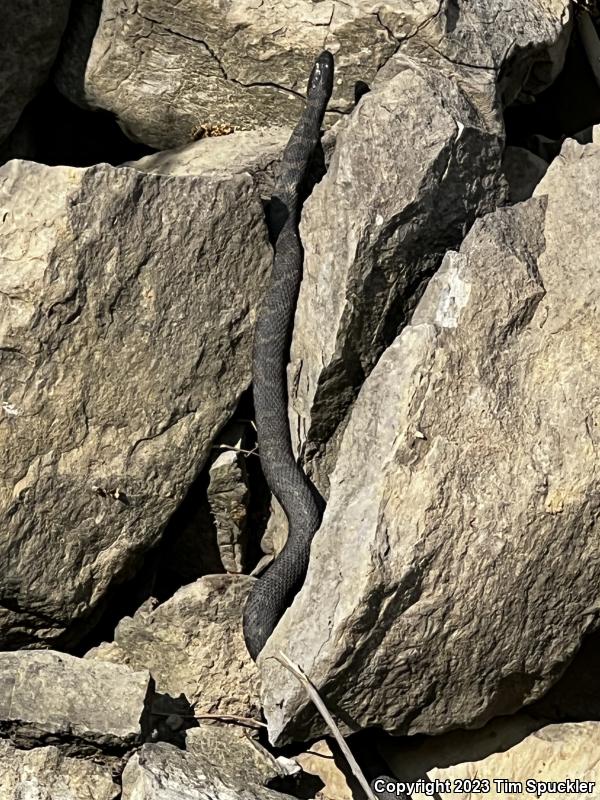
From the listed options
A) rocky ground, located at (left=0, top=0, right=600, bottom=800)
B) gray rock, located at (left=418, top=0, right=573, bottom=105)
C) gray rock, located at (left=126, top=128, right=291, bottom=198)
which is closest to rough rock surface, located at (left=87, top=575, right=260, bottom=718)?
rocky ground, located at (left=0, top=0, right=600, bottom=800)

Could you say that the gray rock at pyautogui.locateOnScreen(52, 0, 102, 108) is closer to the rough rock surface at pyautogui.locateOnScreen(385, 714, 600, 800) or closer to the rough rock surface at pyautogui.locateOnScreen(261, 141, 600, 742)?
the rough rock surface at pyautogui.locateOnScreen(261, 141, 600, 742)

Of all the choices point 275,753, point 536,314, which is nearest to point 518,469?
point 536,314

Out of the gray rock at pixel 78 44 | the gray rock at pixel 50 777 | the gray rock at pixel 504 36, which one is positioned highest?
the gray rock at pixel 504 36

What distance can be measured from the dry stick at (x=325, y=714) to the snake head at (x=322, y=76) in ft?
7.57

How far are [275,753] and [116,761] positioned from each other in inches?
24.7

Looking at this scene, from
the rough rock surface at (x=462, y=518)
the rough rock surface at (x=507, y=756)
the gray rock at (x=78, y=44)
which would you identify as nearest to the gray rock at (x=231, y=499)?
the rough rock surface at (x=462, y=518)

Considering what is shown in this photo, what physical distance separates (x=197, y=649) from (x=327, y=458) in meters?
0.86

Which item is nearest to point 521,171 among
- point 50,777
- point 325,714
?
point 325,714

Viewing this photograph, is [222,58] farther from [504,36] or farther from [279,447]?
[279,447]

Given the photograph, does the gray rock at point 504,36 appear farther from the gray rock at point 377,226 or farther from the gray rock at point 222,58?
the gray rock at point 377,226

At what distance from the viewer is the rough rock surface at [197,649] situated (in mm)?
3949

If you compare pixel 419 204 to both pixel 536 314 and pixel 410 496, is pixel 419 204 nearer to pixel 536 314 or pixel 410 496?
pixel 536 314

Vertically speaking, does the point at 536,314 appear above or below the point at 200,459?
above

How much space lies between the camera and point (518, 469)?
12.1ft
